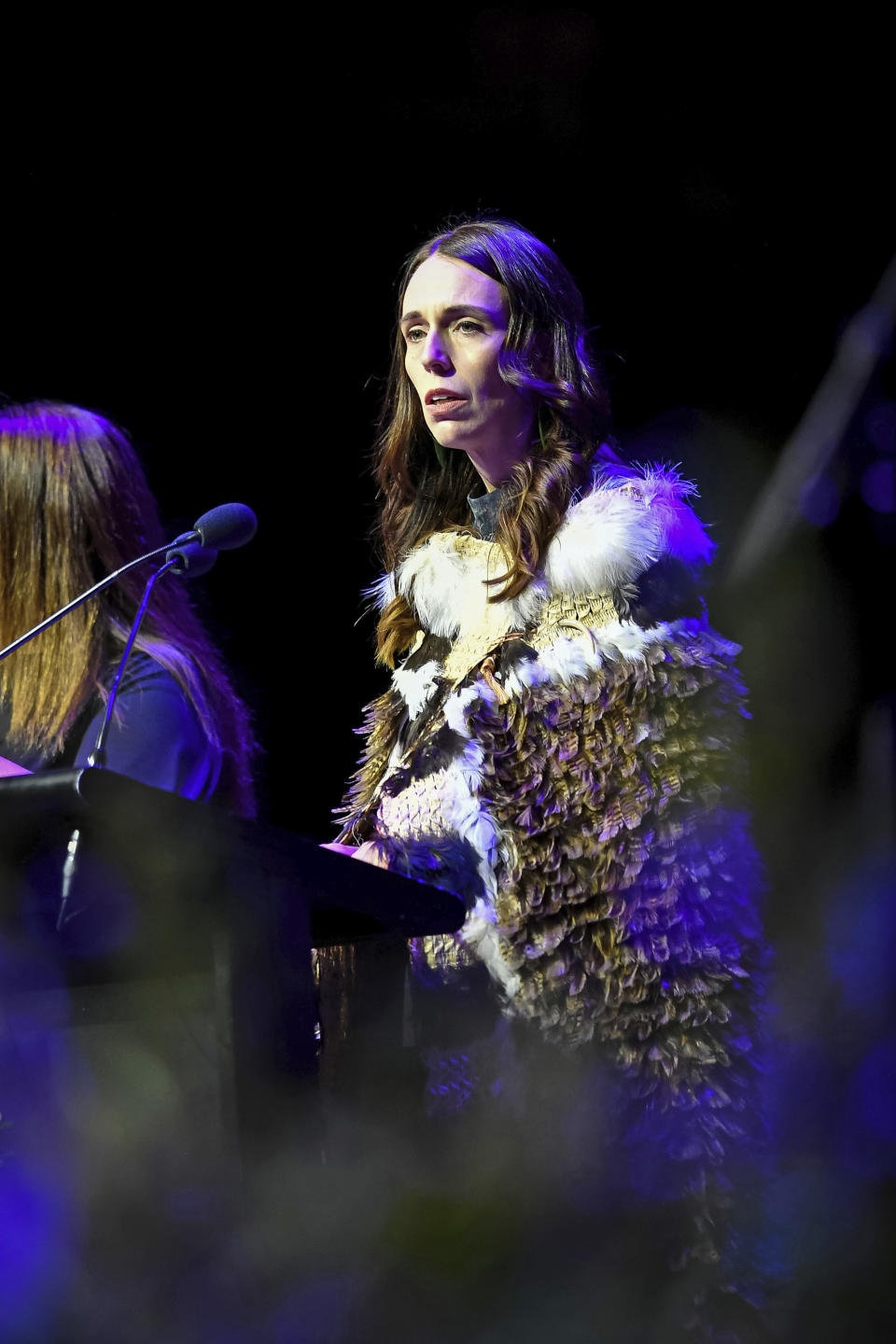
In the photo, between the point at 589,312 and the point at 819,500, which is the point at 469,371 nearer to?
the point at 589,312

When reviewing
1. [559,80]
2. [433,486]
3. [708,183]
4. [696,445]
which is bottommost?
[433,486]

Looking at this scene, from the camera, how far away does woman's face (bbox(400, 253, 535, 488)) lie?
7.29 ft

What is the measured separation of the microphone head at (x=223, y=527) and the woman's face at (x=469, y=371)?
61cm

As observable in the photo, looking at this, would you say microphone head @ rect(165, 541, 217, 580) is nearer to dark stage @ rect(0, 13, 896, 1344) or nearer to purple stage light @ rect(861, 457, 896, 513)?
dark stage @ rect(0, 13, 896, 1344)

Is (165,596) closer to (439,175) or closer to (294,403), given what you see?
(294,403)

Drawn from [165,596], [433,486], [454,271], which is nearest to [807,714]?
[433,486]

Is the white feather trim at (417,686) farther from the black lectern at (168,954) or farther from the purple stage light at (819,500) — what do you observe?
the purple stage light at (819,500)

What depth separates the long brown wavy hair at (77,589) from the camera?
6.61 ft

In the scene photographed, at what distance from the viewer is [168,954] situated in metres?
1.40

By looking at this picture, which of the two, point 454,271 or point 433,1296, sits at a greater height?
point 454,271

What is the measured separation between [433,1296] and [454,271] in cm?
161

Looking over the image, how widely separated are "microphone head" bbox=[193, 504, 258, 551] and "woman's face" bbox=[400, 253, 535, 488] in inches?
24.1

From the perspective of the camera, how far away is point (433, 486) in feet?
7.94

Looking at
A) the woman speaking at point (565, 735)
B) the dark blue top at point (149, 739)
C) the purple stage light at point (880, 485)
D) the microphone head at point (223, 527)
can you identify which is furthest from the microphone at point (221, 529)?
the purple stage light at point (880, 485)
